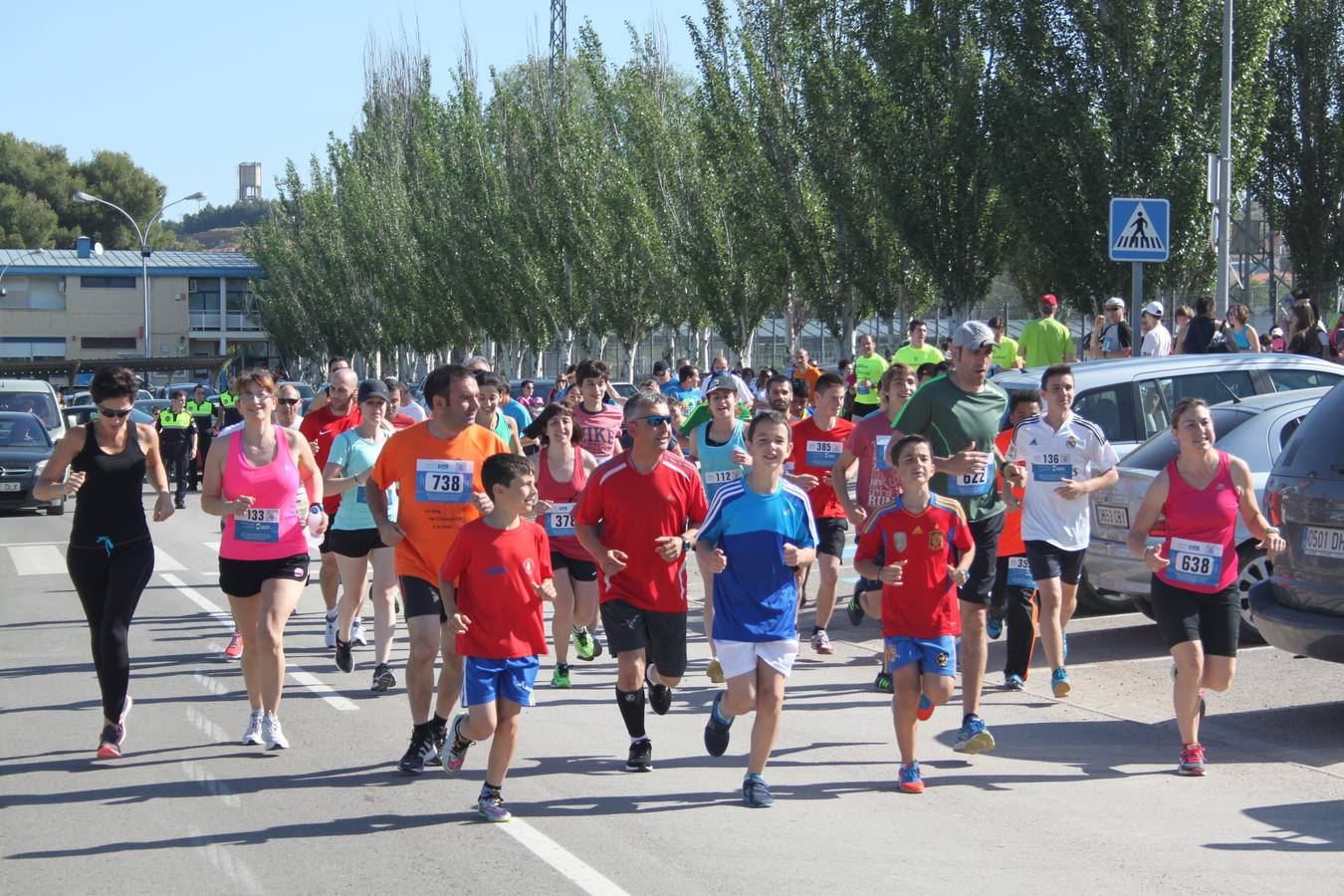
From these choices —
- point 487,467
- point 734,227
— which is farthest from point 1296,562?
point 734,227

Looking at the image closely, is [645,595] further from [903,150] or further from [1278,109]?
[1278,109]

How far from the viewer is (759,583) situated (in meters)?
6.72

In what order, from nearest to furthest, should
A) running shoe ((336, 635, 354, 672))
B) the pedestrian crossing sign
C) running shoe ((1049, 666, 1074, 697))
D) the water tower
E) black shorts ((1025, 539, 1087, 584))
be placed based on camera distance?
running shoe ((1049, 666, 1074, 697))
black shorts ((1025, 539, 1087, 584))
running shoe ((336, 635, 354, 672))
the pedestrian crossing sign
the water tower

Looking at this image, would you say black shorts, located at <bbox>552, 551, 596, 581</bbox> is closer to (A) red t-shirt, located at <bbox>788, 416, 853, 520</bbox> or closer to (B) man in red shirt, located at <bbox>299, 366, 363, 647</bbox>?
(A) red t-shirt, located at <bbox>788, 416, 853, 520</bbox>

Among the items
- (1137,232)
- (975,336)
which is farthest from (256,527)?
(1137,232)

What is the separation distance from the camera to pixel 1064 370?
923 centimetres

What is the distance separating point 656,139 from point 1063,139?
1817 centimetres

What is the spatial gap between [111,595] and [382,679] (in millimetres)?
2066

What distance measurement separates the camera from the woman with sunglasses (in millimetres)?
7898

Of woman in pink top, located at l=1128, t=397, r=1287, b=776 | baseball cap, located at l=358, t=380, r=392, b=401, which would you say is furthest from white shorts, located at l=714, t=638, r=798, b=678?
baseball cap, located at l=358, t=380, r=392, b=401

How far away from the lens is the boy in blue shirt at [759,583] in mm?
6715

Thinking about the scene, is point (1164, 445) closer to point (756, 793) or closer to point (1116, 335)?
point (756, 793)

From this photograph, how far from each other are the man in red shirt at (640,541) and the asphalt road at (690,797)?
1.65 feet

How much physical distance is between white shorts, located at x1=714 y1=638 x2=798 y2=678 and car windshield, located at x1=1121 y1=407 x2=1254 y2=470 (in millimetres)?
4493
